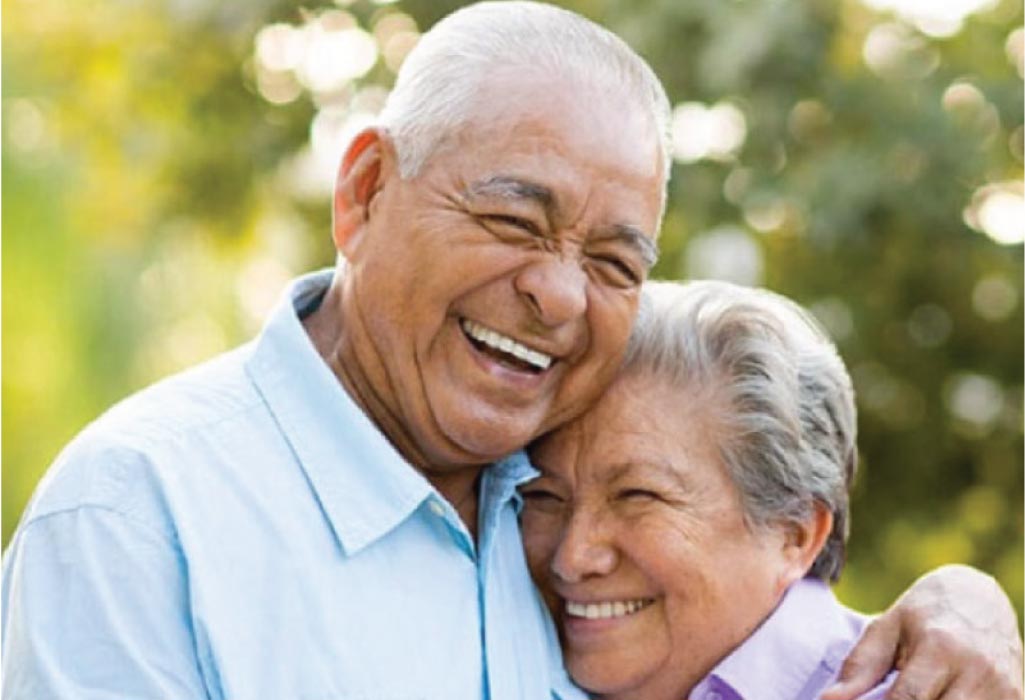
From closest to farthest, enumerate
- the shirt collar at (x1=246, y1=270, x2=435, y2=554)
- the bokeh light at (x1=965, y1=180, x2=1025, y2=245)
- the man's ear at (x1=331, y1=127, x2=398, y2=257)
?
the shirt collar at (x1=246, y1=270, x2=435, y2=554)
the man's ear at (x1=331, y1=127, x2=398, y2=257)
the bokeh light at (x1=965, y1=180, x2=1025, y2=245)

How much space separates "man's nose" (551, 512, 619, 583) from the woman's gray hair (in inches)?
8.3

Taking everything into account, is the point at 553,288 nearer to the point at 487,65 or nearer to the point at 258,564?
the point at 487,65

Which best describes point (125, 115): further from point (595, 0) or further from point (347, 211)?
point (347, 211)

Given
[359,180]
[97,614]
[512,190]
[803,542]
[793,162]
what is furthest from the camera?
[793,162]

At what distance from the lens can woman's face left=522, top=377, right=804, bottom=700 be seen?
271 centimetres

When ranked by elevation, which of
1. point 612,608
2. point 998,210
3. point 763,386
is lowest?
point 998,210

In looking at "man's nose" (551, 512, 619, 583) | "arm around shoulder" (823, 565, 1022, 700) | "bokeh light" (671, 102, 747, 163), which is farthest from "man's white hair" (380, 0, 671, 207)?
"bokeh light" (671, 102, 747, 163)

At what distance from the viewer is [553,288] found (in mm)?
2521

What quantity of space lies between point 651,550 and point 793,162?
2441mm

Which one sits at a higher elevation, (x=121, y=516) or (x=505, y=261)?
(x=505, y=261)

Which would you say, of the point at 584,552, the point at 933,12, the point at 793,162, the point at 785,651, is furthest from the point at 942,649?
the point at 933,12

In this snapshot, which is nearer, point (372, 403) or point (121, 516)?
point (121, 516)

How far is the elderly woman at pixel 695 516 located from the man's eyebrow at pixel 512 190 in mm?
384

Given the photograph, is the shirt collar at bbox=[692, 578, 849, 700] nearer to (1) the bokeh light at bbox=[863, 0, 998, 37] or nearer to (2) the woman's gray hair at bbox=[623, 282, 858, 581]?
(2) the woman's gray hair at bbox=[623, 282, 858, 581]
